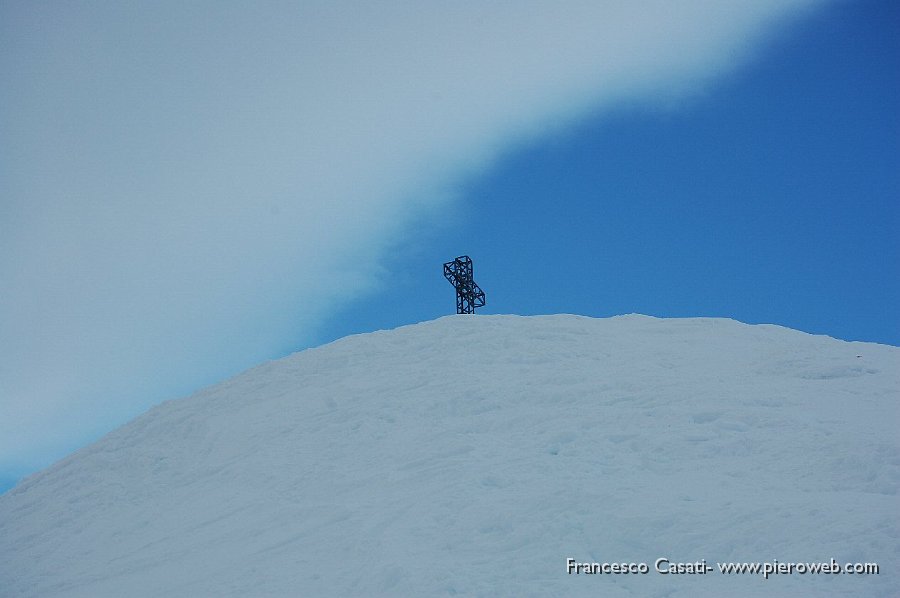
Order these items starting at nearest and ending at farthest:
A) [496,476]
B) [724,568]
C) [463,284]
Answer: [724,568]
[496,476]
[463,284]

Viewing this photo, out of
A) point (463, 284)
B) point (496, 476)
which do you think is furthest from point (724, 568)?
point (463, 284)

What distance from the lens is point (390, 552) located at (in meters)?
10.4

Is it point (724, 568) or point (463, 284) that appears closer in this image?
point (724, 568)

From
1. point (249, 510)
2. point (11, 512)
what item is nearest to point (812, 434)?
point (249, 510)

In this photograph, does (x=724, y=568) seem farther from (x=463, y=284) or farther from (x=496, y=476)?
(x=463, y=284)

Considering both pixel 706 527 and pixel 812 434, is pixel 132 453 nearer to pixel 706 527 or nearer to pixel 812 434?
pixel 706 527

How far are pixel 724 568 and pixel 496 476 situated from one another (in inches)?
165

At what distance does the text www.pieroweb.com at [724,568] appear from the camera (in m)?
8.52

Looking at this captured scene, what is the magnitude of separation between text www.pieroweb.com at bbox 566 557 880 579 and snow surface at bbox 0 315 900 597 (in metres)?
0.11

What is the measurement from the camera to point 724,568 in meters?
9.01

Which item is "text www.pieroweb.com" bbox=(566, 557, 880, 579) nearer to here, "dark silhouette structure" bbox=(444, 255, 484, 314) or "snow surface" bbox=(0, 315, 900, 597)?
"snow surface" bbox=(0, 315, 900, 597)

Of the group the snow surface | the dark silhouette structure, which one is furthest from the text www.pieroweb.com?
the dark silhouette structure

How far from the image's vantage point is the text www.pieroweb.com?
8.52 meters

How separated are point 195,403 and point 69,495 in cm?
436
